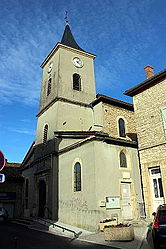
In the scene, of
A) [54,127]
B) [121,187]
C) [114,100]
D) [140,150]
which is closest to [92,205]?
[121,187]

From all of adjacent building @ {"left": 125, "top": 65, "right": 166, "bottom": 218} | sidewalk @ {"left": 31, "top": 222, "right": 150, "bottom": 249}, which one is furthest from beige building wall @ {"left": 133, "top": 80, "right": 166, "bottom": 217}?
sidewalk @ {"left": 31, "top": 222, "right": 150, "bottom": 249}

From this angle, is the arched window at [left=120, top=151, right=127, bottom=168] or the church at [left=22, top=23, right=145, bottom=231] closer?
the church at [left=22, top=23, right=145, bottom=231]

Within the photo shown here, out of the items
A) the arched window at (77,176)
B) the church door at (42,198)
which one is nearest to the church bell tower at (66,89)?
the church door at (42,198)

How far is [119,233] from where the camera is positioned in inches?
326

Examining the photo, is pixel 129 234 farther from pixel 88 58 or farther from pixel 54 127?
pixel 88 58

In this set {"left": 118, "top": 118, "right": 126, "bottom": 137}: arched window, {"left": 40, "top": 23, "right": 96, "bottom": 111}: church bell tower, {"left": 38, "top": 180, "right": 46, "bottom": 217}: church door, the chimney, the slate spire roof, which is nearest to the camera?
the chimney

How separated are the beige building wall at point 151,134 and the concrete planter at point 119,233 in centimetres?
356

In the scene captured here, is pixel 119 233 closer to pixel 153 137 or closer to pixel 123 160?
pixel 123 160

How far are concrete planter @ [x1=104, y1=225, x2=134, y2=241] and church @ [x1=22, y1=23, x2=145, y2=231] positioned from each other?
2.03 meters

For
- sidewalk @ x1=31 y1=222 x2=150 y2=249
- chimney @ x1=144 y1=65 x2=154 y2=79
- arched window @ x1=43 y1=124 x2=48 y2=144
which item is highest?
chimney @ x1=144 y1=65 x2=154 y2=79

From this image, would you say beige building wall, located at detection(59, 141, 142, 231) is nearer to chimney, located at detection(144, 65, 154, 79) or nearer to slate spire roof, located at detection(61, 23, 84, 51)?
chimney, located at detection(144, 65, 154, 79)

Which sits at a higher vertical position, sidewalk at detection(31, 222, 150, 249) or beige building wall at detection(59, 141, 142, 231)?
beige building wall at detection(59, 141, 142, 231)

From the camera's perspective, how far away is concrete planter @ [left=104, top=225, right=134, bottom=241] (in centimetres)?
820

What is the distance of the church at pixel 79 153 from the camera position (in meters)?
11.5
